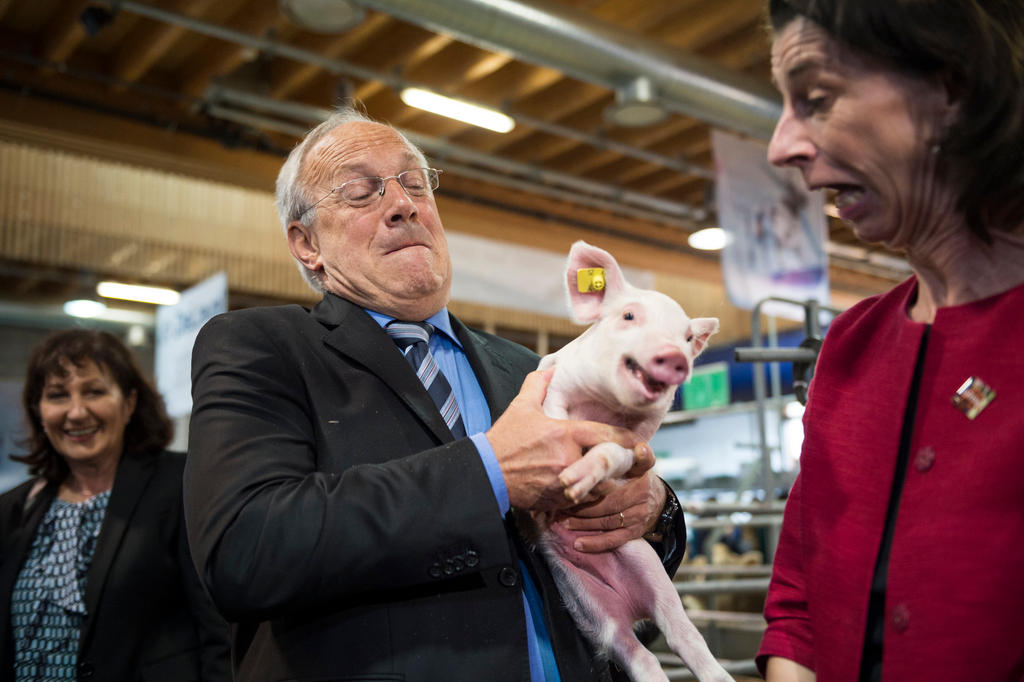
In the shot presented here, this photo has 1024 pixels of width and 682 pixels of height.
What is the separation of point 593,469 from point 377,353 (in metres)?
0.49

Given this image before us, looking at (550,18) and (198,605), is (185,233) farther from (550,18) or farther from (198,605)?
(198,605)

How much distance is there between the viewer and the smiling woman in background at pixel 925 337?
0.94 metres

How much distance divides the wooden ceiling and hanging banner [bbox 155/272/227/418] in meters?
1.71

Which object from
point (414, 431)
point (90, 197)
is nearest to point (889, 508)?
point (414, 431)

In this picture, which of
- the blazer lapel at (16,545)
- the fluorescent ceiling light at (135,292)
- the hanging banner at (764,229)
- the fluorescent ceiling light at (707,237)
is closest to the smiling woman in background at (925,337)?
the blazer lapel at (16,545)

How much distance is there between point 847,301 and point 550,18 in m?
8.74

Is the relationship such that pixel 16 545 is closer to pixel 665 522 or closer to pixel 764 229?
pixel 665 522

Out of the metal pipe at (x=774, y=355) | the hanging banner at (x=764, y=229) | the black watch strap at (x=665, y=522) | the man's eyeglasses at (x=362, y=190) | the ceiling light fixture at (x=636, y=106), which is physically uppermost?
the ceiling light fixture at (x=636, y=106)

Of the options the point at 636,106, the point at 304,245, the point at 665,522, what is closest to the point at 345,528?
the point at 665,522

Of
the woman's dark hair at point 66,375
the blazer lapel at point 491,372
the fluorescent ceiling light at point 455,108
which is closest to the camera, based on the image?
the blazer lapel at point 491,372

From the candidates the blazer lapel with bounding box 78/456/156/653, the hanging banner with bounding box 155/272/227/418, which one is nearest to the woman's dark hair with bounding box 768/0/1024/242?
the blazer lapel with bounding box 78/456/156/653

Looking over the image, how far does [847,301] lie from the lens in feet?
40.3

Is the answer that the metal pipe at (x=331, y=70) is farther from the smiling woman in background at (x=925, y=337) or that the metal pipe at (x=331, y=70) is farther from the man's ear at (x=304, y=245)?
the smiling woman in background at (x=925, y=337)

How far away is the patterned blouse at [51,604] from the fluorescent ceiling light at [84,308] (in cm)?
779
